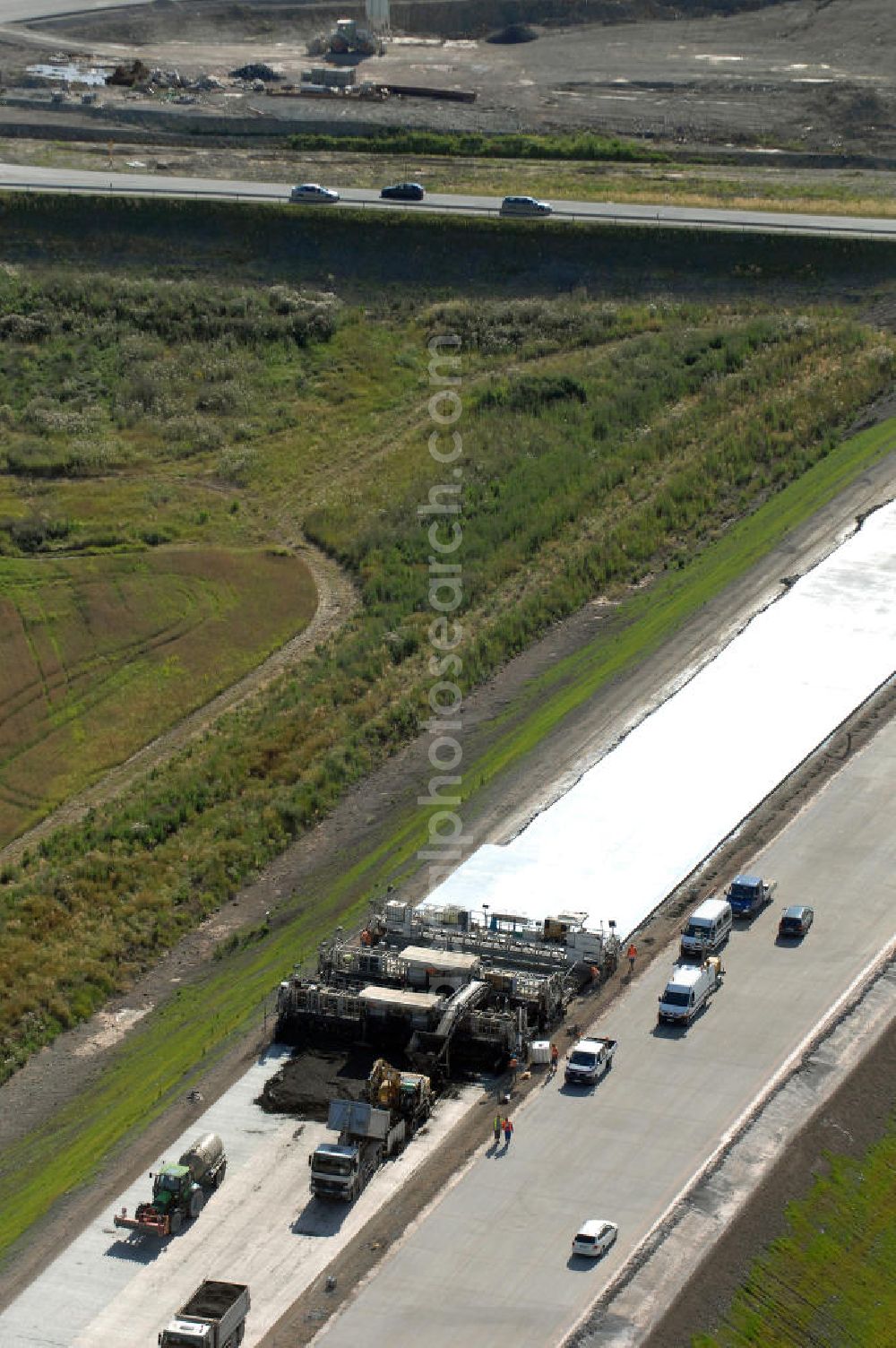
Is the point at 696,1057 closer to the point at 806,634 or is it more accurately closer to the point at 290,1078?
the point at 290,1078

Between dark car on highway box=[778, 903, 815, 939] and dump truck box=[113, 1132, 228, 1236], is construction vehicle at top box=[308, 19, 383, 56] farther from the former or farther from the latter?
dump truck box=[113, 1132, 228, 1236]

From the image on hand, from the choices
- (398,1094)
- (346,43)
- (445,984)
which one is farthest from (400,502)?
(346,43)

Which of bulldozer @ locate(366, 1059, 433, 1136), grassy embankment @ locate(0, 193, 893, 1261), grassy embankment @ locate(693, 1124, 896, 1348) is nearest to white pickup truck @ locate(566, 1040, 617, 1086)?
bulldozer @ locate(366, 1059, 433, 1136)

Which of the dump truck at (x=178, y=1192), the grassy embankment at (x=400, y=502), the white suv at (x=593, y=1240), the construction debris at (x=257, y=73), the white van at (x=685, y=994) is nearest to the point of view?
the white suv at (x=593, y=1240)

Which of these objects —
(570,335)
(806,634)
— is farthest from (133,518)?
(806,634)

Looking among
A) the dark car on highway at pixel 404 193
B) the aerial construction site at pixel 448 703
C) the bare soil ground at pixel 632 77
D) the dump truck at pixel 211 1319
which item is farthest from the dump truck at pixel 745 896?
the bare soil ground at pixel 632 77

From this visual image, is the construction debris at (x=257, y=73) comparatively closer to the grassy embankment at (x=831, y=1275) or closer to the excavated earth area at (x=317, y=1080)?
the excavated earth area at (x=317, y=1080)

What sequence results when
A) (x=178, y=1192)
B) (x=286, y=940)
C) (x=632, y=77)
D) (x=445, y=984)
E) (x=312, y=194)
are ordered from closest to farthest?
(x=178, y=1192) → (x=445, y=984) → (x=286, y=940) → (x=312, y=194) → (x=632, y=77)

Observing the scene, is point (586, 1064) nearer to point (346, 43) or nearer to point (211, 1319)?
point (211, 1319)
